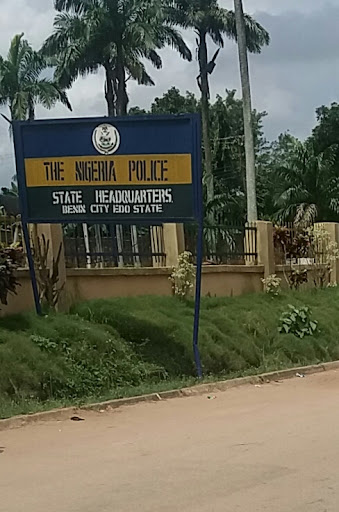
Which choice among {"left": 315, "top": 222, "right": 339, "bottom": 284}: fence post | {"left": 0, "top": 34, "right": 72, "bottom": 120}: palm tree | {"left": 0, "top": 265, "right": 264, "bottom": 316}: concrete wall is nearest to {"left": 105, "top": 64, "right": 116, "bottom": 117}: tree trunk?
{"left": 0, "top": 34, "right": 72, "bottom": 120}: palm tree

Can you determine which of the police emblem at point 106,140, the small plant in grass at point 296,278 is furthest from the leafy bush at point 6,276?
the small plant in grass at point 296,278

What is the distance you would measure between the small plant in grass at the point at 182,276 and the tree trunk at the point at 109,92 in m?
16.1

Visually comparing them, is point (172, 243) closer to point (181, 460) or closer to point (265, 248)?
point (265, 248)

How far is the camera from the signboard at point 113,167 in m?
11.3

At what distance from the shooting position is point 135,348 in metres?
11.9

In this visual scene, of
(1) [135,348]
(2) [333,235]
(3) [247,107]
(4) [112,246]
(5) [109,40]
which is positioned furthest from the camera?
(5) [109,40]

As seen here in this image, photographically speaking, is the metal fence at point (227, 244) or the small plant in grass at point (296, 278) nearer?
the metal fence at point (227, 244)

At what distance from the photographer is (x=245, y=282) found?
17.0 meters

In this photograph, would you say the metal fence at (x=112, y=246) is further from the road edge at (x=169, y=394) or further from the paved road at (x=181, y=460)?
the paved road at (x=181, y=460)

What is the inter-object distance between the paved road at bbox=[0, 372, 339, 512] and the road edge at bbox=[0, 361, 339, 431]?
17cm

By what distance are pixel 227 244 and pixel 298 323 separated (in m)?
2.36

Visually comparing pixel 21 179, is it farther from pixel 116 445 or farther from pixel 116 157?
pixel 116 445

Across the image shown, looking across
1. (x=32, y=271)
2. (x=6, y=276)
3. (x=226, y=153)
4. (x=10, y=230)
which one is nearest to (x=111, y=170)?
(x=32, y=271)

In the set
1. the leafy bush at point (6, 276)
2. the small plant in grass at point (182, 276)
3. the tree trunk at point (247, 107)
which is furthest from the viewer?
the tree trunk at point (247, 107)
